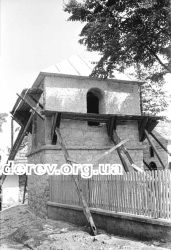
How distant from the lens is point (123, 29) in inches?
453

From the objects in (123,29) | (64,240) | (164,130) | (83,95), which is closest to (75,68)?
(83,95)

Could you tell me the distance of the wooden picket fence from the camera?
22.8 ft

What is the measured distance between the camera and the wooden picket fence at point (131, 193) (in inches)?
273

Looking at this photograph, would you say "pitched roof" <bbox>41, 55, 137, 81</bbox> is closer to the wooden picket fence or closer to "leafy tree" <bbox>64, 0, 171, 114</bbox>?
"leafy tree" <bbox>64, 0, 171, 114</bbox>

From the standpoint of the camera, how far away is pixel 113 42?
1119 centimetres

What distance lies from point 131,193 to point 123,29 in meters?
6.84

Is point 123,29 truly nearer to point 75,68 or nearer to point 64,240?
point 75,68

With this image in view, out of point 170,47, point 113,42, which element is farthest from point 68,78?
point 170,47

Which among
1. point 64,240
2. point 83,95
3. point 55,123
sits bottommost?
point 64,240

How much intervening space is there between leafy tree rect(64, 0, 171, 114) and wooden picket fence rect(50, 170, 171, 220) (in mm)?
5152

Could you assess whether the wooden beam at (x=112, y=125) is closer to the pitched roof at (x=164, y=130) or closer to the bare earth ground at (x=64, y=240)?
the bare earth ground at (x=64, y=240)

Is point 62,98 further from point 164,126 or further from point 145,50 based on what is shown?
point 164,126

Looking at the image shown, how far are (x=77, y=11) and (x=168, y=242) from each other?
370 inches

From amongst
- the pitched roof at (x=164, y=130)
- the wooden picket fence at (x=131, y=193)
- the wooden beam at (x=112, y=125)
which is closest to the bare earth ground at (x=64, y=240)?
the wooden picket fence at (x=131, y=193)
